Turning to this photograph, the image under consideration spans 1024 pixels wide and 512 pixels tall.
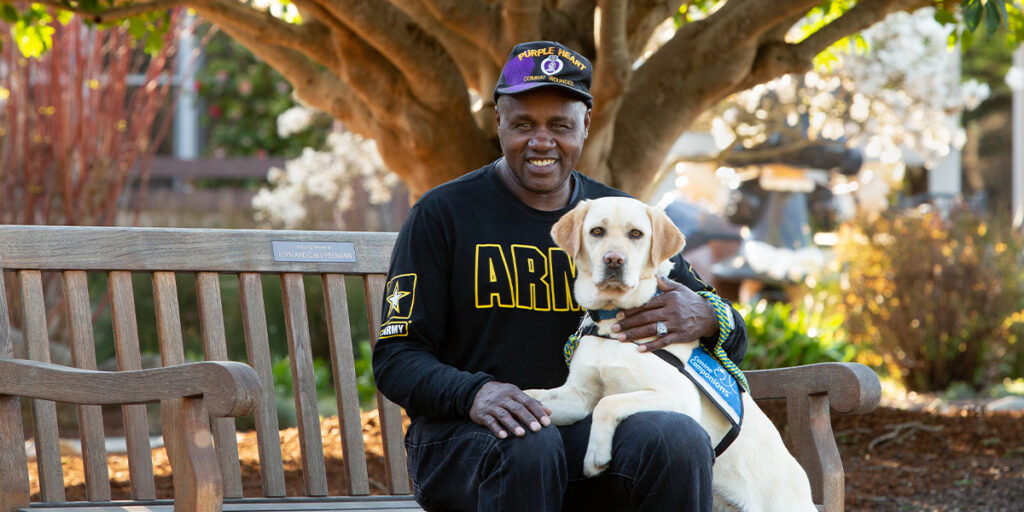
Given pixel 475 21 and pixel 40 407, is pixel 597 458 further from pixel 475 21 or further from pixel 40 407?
pixel 475 21

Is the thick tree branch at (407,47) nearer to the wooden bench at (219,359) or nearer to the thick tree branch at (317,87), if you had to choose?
the thick tree branch at (317,87)

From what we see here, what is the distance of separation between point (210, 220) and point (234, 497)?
26.7 ft

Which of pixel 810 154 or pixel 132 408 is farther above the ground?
pixel 810 154

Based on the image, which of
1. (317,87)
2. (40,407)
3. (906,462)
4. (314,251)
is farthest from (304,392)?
(906,462)

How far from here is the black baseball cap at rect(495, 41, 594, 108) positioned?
10.1 ft

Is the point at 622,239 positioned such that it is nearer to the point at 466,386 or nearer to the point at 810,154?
the point at 466,386

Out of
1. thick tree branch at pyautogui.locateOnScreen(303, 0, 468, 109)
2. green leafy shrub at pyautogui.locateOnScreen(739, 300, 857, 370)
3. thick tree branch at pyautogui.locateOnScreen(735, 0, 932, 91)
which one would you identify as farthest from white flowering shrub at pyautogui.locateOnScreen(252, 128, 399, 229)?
thick tree branch at pyautogui.locateOnScreen(735, 0, 932, 91)

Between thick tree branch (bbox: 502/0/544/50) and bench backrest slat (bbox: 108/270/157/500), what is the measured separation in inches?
74.8

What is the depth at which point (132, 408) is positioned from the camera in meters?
3.51

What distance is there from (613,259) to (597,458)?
0.52m

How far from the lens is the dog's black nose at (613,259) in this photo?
290cm

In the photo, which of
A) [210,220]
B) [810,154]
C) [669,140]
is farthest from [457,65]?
[810,154]

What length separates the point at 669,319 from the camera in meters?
3.02

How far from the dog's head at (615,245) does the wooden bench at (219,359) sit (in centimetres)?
70
